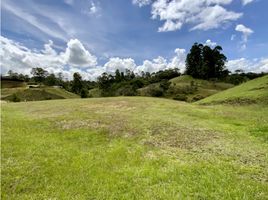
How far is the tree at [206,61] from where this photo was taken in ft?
493

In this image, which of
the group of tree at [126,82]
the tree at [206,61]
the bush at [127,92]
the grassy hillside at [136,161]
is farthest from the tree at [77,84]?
the grassy hillside at [136,161]

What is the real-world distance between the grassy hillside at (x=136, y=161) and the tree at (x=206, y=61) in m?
133

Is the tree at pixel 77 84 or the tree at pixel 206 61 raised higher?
the tree at pixel 206 61

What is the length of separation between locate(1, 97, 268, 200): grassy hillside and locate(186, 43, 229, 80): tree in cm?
13329

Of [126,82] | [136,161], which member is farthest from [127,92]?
[136,161]

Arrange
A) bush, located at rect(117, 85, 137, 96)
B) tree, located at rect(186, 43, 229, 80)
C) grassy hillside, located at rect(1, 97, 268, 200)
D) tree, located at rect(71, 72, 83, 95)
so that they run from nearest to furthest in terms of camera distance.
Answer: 1. grassy hillside, located at rect(1, 97, 268, 200)
2. bush, located at rect(117, 85, 137, 96)
3. tree, located at rect(71, 72, 83, 95)
4. tree, located at rect(186, 43, 229, 80)

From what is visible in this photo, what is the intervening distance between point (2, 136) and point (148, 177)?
13.0 m

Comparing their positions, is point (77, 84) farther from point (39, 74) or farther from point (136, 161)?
point (136, 161)

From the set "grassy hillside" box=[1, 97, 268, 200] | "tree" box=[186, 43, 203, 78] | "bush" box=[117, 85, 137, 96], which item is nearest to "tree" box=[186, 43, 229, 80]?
"tree" box=[186, 43, 203, 78]

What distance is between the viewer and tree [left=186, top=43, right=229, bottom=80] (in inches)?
5920

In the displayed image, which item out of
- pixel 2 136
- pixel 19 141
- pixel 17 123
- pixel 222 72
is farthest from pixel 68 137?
pixel 222 72

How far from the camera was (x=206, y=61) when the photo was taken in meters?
150

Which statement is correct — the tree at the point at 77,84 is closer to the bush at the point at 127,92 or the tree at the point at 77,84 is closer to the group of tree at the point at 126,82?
the group of tree at the point at 126,82

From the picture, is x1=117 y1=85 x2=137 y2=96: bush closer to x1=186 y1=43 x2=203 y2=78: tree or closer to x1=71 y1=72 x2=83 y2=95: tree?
x1=71 y1=72 x2=83 y2=95: tree
